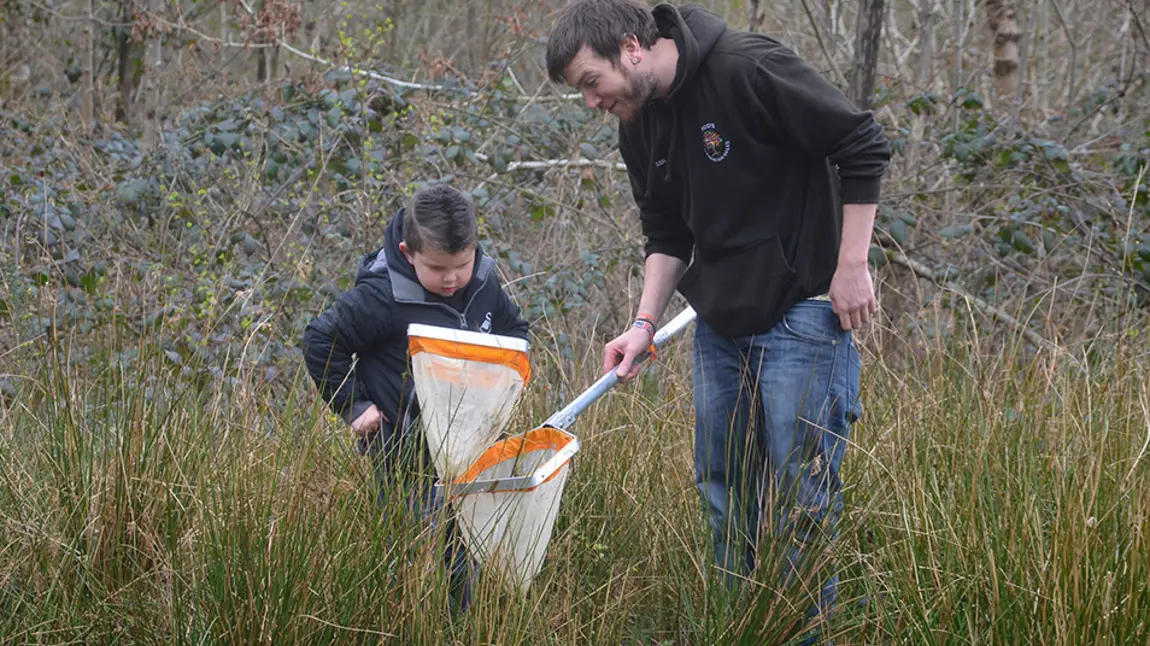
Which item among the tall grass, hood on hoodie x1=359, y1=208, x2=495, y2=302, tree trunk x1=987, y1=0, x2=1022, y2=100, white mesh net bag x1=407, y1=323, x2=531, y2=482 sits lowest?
the tall grass

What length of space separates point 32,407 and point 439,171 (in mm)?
3253

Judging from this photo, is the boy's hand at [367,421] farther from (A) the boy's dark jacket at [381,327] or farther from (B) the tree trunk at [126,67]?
(B) the tree trunk at [126,67]

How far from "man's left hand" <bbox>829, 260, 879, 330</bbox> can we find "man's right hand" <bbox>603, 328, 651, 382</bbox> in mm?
596

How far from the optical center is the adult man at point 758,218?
3057 mm

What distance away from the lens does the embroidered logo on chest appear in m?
3.16

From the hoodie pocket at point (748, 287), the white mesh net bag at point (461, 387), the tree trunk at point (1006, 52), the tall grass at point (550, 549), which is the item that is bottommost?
the tall grass at point (550, 549)

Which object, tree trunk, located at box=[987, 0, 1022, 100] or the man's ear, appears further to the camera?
tree trunk, located at box=[987, 0, 1022, 100]

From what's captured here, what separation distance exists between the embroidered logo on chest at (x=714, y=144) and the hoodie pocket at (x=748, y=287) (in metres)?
0.24

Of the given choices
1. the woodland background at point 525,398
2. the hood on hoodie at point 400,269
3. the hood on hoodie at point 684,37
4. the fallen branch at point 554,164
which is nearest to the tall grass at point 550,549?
the woodland background at point 525,398

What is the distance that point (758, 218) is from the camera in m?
3.19

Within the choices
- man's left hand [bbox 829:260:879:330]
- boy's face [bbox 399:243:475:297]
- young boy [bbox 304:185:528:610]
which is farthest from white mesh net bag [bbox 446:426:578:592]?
man's left hand [bbox 829:260:879:330]

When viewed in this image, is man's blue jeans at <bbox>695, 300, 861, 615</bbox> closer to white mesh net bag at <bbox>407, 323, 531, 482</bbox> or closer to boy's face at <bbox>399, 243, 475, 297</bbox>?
white mesh net bag at <bbox>407, 323, 531, 482</bbox>

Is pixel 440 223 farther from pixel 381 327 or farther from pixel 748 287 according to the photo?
pixel 748 287

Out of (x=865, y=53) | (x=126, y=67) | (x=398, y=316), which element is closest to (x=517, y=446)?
(x=398, y=316)
